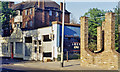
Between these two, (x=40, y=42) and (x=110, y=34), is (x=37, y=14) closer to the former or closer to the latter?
(x=40, y=42)

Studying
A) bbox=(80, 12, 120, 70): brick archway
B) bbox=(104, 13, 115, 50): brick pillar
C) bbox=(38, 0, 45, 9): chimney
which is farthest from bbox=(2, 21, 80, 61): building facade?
bbox=(38, 0, 45, 9): chimney

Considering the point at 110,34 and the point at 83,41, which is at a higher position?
the point at 110,34

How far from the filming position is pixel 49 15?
5000 centimetres

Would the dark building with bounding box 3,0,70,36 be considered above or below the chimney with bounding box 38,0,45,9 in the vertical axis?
below

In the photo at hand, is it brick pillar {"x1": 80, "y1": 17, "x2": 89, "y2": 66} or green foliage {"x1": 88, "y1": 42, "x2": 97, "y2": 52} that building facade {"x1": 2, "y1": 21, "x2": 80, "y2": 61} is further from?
green foliage {"x1": 88, "y1": 42, "x2": 97, "y2": 52}

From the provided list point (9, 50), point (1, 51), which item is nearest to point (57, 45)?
point (9, 50)

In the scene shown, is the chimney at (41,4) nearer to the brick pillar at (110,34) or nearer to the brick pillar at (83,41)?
the brick pillar at (83,41)

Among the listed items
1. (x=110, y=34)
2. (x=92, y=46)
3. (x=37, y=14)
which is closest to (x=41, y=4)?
(x=37, y=14)

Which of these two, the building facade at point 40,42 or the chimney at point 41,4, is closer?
the building facade at point 40,42

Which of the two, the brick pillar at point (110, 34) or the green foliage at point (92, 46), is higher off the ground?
the brick pillar at point (110, 34)

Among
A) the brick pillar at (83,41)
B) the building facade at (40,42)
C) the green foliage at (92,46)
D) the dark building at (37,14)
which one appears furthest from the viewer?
the dark building at (37,14)

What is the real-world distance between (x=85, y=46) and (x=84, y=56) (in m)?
1.04

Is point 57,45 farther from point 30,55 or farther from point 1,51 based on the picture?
point 1,51

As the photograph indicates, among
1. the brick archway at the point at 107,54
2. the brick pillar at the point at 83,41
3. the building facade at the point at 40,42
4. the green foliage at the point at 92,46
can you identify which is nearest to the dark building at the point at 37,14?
the building facade at the point at 40,42
